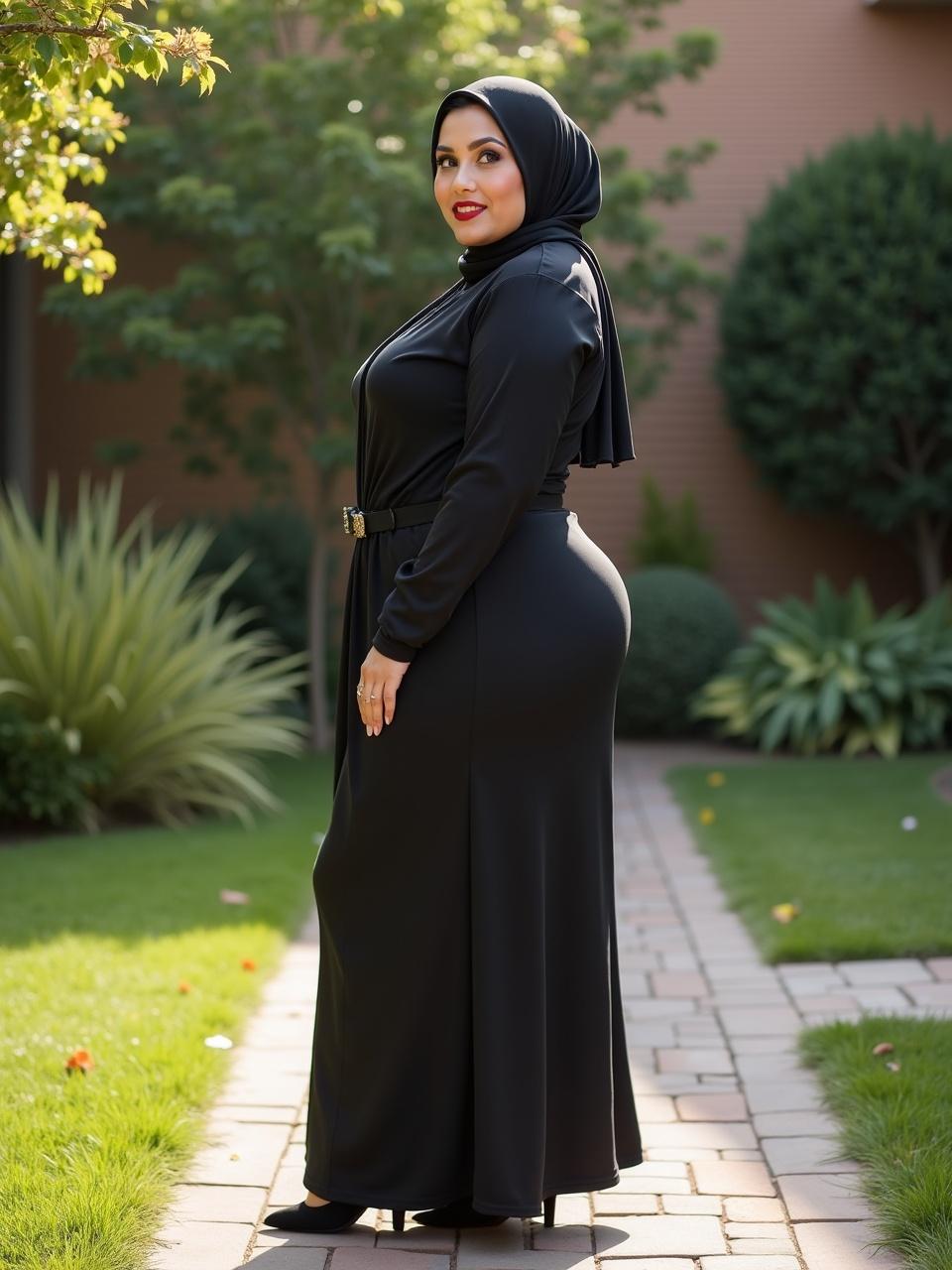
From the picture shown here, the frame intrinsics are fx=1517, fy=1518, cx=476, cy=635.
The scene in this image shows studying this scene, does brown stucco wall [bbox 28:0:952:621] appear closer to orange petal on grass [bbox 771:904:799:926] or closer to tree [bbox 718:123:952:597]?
tree [bbox 718:123:952:597]

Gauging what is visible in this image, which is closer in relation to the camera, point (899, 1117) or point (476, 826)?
point (476, 826)

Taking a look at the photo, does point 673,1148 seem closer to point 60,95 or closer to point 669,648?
point 60,95

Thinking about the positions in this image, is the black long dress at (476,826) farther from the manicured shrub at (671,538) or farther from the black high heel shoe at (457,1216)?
the manicured shrub at (671,538)

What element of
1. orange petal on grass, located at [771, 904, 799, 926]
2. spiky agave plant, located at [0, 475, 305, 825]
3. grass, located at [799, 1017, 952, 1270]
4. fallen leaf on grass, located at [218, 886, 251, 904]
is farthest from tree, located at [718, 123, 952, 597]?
grass, located at [799, 1017, 952, 1270]

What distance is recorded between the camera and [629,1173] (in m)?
3.16

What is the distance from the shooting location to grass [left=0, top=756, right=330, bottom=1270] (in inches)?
109

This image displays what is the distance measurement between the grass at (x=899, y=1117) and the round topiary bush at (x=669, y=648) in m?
6.09

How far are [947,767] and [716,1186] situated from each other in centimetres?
573

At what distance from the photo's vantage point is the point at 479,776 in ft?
8.68

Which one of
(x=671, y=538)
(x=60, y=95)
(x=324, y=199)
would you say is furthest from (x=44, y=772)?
(x=671, y=538)

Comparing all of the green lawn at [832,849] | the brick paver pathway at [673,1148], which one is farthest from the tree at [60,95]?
the green lawn at [832,849]

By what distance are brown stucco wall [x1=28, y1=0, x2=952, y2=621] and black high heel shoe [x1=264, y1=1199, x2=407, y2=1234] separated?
29.6 ft

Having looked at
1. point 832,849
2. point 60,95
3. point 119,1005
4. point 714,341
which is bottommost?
point 832,849

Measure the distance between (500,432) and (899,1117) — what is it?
171 cm
